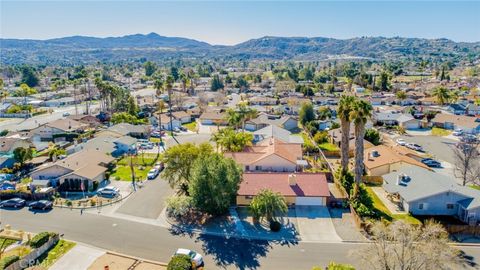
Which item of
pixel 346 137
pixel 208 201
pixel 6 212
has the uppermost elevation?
pixel 346 137

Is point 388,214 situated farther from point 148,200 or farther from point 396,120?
point 396,120

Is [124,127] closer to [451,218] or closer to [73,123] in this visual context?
[73,123]

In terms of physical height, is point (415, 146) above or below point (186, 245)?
above

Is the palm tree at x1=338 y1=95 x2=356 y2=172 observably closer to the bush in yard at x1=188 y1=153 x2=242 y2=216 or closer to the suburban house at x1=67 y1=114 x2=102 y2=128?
the bush in yard at x1=188 y1=153 x2=242 y2=216

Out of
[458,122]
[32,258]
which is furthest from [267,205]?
[458,122]

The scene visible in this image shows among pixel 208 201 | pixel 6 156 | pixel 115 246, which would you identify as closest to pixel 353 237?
pixel 208 201

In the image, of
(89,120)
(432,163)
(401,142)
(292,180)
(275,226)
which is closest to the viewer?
(275,226)
